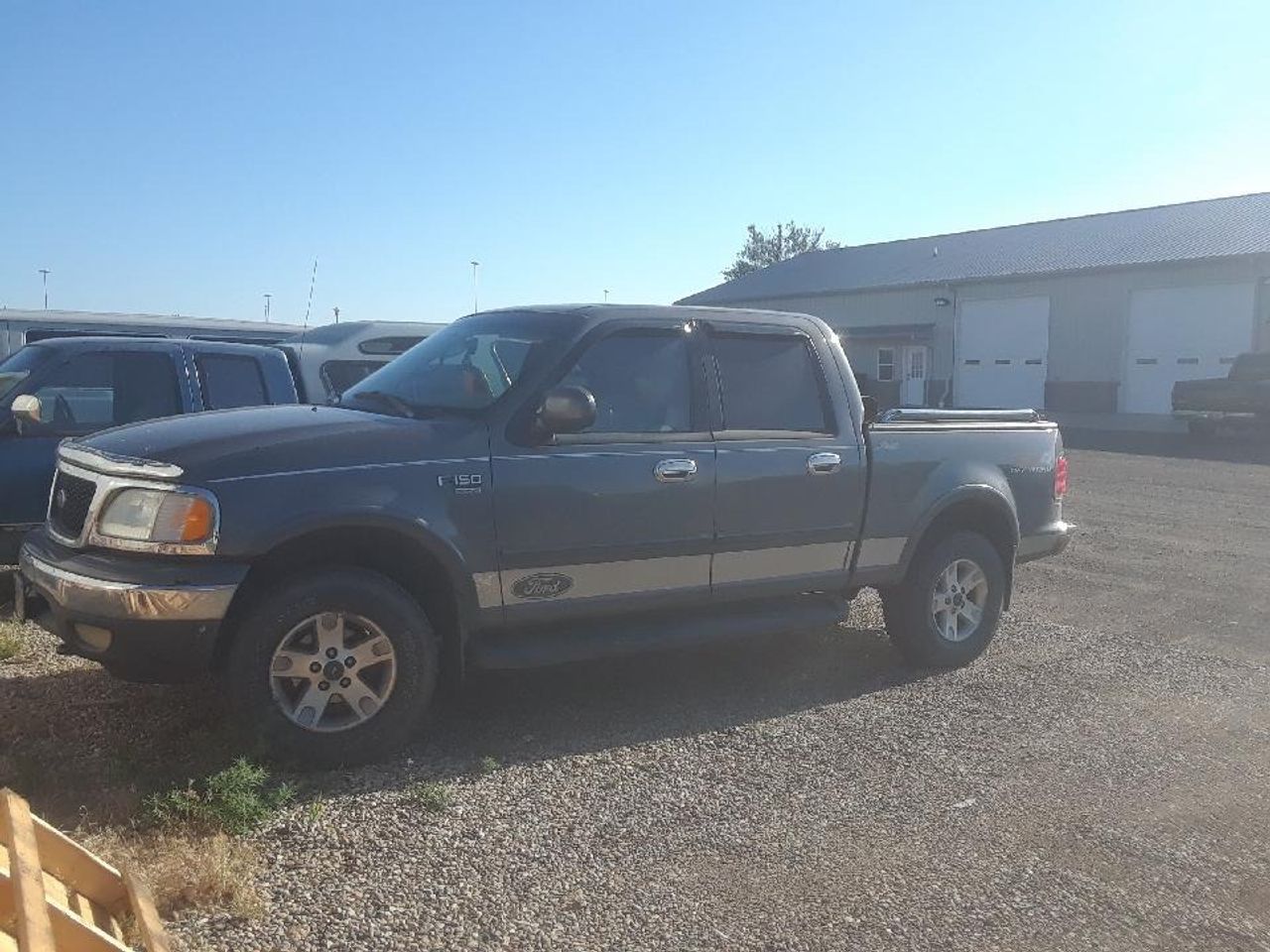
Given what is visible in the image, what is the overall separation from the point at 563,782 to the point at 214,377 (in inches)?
185

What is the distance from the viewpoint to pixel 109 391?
7.56 metres

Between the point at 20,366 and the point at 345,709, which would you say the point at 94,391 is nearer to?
the point at 20,366

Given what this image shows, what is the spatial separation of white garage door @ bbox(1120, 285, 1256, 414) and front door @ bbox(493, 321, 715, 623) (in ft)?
96.3

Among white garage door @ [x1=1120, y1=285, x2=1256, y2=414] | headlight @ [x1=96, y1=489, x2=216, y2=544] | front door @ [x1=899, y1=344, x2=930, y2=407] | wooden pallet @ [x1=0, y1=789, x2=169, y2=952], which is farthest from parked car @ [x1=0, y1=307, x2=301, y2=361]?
front door @ [x1=899, y1=344, x2=930, y2=407]

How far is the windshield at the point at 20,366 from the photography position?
23.8 feet

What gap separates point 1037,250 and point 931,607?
115 feet

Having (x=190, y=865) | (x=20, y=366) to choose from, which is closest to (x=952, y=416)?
(x=190, y=865)

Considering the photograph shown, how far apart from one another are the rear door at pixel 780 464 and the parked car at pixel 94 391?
392 centimetres

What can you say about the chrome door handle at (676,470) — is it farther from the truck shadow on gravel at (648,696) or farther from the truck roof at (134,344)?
the truck roof at (134,344)

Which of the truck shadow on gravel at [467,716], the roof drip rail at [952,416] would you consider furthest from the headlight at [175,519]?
the roof drip rail at [952,416]

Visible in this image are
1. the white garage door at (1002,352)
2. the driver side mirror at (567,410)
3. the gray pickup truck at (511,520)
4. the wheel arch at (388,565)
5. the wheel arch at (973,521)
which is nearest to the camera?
the gray pickup truck at (511,520)

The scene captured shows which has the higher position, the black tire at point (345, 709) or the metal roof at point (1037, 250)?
the metal roof at point (1037, 250)

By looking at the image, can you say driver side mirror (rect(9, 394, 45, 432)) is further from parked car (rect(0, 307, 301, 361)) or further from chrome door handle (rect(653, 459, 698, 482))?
parked car (rect(0, 307, 301, 361))

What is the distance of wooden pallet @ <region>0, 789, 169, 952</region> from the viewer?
8.18 feet
